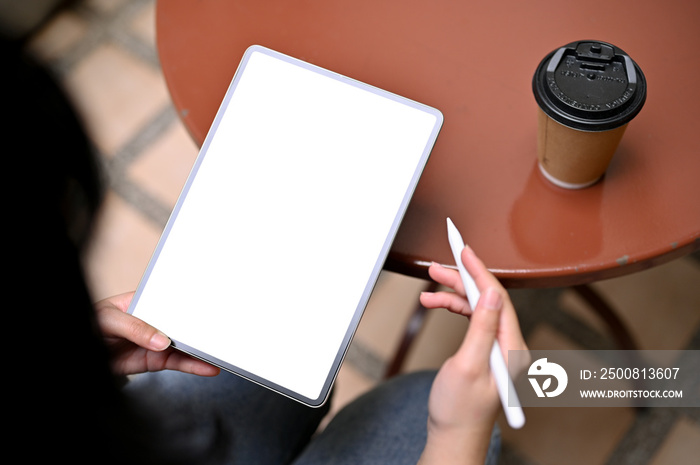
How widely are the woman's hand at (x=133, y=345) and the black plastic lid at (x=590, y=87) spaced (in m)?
0.39

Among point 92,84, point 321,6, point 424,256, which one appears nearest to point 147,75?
point 92,84

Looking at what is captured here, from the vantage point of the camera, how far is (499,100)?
0.61 metres

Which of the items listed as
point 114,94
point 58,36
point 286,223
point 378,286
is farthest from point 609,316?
point 58,36

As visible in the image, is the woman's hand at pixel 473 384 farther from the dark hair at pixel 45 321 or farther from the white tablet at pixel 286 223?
the dark hair at pixel 45 321

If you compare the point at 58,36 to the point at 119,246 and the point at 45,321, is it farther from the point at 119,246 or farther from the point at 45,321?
the point at 45,321

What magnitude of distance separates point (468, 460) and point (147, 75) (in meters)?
1.13

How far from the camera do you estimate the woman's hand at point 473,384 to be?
47 centimetres

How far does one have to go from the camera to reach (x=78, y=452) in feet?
1.30

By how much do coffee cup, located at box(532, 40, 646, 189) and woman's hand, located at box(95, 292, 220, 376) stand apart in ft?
1.27

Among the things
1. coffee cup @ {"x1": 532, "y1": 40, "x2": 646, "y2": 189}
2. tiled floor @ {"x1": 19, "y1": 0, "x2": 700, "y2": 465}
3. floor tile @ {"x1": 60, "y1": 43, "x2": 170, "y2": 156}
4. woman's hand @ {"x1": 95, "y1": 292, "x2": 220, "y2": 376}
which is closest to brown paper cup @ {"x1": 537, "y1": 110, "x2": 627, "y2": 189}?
coffee cup @ {"x1": 532, "y1": 40, "x2": 646, "y2": 189}

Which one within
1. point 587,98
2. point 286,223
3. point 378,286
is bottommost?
point 378,286

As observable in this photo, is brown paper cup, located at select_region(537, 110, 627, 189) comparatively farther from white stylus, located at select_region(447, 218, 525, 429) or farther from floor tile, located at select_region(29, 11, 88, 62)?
floor tile, located at select_region(29, 11, 88, 62)

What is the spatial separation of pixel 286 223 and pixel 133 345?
0.22 meters

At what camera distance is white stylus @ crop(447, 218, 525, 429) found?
452mm
